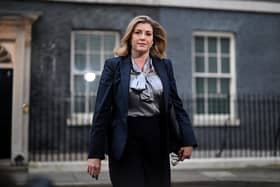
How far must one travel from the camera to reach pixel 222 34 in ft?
39.2

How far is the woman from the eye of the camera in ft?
9.87

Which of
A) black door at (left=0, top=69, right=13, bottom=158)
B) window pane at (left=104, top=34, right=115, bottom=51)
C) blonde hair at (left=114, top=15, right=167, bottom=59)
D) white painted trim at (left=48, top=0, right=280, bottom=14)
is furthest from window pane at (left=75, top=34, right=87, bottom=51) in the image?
blonde hair at (left=114, top=15, right=167, bottom=59)

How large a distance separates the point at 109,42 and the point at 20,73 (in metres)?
2.45

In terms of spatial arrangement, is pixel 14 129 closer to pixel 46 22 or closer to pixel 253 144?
pixel 46 22

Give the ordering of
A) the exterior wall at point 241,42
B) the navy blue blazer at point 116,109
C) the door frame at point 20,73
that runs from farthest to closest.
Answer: the exterior wall at point 241,42 < the door frame at point 20,73 < the navy blue blazer at point 116,109

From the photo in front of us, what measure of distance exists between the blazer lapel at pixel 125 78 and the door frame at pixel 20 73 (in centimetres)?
750

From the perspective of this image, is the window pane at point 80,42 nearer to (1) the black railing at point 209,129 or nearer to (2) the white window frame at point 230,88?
(1) the black railing at point 209,129

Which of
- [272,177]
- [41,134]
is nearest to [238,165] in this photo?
[272,177]

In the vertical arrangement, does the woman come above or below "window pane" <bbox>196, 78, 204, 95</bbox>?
below

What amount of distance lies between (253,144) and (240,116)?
82 cm

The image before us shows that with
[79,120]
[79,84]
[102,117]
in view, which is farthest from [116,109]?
[79,84]

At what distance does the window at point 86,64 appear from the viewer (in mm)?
10938

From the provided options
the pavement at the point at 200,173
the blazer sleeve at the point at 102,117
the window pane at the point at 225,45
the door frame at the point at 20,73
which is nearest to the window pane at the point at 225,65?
the window pane at the point at 225,45

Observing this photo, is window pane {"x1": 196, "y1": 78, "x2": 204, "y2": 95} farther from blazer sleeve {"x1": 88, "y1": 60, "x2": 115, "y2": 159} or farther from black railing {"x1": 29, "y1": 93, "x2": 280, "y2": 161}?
blazer sleeve {"x1": 88, "y1": 60, "x2": 115, "y2": 159}
